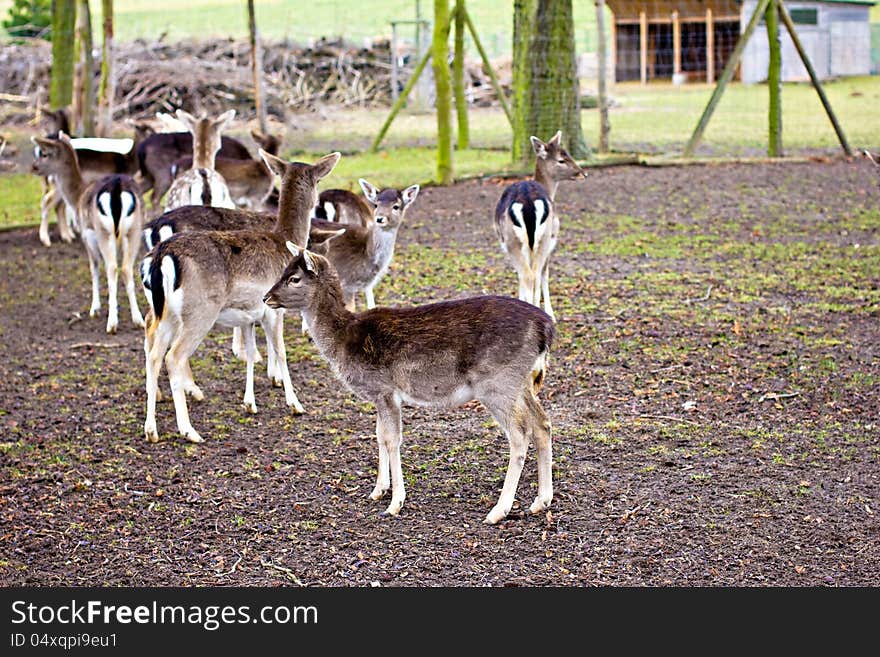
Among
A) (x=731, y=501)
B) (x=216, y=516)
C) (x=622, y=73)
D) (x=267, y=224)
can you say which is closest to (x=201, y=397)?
(x=267, y=224)

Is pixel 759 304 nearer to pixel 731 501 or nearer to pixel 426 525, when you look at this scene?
pixel 731 501

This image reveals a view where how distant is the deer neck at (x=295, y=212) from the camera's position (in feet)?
24.0

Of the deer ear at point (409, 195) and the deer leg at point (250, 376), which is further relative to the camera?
the deer ear at point (409, 195)

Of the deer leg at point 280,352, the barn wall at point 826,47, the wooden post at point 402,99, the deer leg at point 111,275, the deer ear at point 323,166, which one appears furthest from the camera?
the barn wall at point 826,47

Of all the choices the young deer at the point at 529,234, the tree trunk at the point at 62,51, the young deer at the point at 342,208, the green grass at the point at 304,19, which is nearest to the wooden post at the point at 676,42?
the green grass at the point at 304,19

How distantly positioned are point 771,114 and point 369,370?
439 inches

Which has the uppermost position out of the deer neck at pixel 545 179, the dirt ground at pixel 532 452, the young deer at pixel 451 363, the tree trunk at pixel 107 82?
the tree trunk at pixel 107 82

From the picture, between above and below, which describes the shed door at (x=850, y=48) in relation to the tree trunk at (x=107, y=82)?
above

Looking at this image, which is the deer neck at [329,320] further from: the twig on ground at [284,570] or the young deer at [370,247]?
the young deer at [370,247]

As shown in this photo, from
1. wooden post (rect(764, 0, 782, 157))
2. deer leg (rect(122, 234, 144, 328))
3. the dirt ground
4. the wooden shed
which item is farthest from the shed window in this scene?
deer leg (rect(122, 234, 144, 328))

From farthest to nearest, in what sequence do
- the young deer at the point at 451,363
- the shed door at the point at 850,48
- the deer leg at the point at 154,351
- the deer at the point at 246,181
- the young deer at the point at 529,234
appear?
1. the shed door at the point at 850,48
2. the deer at the point at 246,181
3. the young deer at the point at 529,234
4. the deer leg at the point at 154,351
5. the young deer at the point at 451,363

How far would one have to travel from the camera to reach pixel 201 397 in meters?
7.12

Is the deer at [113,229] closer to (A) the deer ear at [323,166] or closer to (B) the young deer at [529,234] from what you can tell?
(A) the deer ear at [323,166]

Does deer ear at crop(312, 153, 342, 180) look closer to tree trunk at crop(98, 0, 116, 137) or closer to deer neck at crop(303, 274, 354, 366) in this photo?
deer neck at crop(303, 274, 354, 366)
